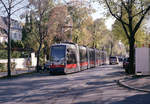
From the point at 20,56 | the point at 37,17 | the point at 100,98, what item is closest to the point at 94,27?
the point at 20,56

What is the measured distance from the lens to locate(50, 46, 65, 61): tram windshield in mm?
27969

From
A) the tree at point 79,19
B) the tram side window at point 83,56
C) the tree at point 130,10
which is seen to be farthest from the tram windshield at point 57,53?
the tree at point 79,19

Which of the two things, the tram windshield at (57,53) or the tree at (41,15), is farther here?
the tree at (41,15)

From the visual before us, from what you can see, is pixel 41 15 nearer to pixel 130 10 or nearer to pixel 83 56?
pixel 83 56

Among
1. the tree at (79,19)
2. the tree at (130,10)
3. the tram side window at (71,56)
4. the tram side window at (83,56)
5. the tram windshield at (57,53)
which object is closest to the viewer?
the tree at (130,10)

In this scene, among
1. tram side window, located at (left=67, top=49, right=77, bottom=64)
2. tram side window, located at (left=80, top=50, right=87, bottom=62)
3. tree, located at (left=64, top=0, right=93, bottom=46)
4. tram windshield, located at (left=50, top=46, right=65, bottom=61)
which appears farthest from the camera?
tree, located at (left=64, top=0, right=93, bottom=46)

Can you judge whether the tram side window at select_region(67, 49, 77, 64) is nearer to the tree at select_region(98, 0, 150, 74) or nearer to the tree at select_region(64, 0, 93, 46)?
the tree at select_region(98, 0, 150, 74)

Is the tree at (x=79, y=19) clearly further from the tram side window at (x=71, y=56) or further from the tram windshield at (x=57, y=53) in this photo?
the tram windshield at (x=57, y=53)

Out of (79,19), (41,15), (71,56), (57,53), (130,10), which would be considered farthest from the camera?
(79,19)

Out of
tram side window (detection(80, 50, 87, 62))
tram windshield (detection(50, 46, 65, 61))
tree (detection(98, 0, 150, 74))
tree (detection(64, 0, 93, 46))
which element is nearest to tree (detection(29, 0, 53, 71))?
tram side window (detection(80, 50, 87, 62))

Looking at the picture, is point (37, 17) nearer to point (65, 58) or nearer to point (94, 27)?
point (65, 58)

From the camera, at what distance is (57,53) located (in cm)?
2809

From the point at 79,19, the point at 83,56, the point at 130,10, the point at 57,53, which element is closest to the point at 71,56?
the point at 57,53

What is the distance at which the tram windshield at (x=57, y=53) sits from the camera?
91.8 feet
